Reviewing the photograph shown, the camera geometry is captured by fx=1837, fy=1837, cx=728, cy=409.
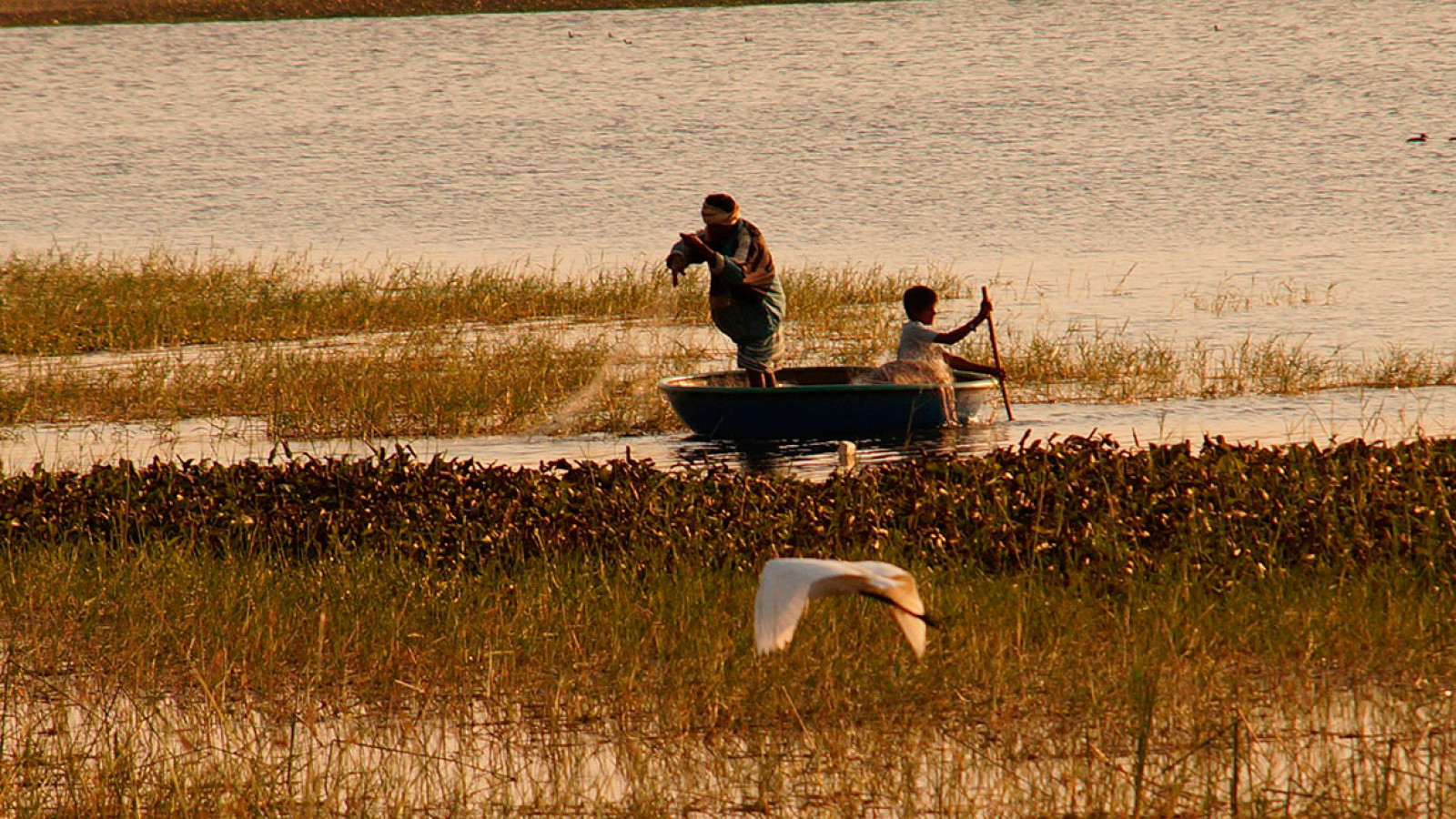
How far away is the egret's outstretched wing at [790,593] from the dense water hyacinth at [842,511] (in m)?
3.25

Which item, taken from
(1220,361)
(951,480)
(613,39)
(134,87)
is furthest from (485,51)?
(951,480)

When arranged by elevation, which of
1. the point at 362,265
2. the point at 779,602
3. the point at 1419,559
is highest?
the point at 779,602

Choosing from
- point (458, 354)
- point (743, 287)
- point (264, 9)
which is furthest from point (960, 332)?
point (264, 9)

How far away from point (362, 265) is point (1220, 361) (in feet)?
61.3

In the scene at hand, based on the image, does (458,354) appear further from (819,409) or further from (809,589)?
(809,589)

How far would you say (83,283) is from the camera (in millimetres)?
23406

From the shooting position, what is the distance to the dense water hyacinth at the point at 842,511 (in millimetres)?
8219

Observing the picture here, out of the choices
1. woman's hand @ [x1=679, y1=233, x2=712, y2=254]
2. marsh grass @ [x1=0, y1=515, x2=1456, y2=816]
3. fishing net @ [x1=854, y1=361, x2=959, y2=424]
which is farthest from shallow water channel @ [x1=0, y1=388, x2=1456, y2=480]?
marsh grass @ [x1=0, y1=515, x2=1456, y2=816]

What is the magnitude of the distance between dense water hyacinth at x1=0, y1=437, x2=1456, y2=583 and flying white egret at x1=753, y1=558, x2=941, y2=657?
3155mm

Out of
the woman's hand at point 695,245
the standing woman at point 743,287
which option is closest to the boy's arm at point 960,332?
the standing woman at point 743,287

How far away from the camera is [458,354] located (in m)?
16.2

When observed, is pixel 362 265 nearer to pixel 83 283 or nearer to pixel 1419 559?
pixel 83 283

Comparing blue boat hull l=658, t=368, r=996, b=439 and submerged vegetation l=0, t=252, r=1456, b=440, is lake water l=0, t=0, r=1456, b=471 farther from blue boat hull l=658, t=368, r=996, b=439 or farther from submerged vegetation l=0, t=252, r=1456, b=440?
submerged vegetation l=0, t=252, r=1456, b=440

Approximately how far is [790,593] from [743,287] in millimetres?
7899
